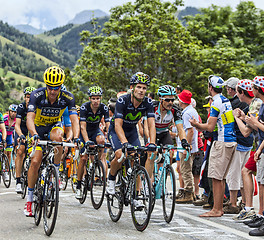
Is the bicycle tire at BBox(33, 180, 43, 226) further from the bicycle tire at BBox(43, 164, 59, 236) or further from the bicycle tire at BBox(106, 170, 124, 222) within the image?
the bicycle tire at BBox(106, 170, 124, 222)

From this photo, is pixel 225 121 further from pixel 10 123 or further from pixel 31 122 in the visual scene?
pixel 10 123

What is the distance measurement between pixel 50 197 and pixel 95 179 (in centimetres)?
273

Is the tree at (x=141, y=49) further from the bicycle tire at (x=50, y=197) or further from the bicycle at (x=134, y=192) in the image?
the bicycle tire at (x=50, y=197)

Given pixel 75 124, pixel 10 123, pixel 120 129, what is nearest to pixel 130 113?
pixel 120 129

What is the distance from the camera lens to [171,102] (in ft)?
26.8

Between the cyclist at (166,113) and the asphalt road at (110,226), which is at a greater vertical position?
the cyclist at (166,113)

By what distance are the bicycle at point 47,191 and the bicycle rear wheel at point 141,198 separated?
115 centimetres

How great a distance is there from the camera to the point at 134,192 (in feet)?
20.8

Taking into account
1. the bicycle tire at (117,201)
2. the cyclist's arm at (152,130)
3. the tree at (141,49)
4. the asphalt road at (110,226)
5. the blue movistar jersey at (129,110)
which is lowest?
the asphalt road at (110,226)

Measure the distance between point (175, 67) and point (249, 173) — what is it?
23.5 m

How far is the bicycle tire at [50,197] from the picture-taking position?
Answer: 5570 mm

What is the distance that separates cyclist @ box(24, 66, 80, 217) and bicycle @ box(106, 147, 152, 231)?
0.96m

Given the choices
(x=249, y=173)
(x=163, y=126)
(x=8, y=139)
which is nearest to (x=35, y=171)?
(x=163, y=126)

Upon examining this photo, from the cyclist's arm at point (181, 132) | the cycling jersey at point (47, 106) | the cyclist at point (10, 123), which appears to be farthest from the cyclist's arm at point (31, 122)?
the cyclist at point (10, 123)
